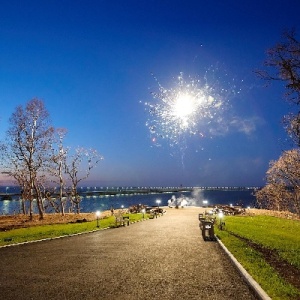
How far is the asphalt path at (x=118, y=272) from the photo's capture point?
25.9ft

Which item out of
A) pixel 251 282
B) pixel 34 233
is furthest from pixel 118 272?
pixel 34 233

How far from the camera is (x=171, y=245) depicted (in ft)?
53.3

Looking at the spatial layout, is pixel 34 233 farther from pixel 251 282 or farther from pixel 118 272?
pixel 251 282

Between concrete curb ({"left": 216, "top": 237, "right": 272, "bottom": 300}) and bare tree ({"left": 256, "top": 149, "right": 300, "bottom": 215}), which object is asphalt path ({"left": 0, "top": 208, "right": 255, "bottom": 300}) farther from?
bare tree ({"left": 256, "top": 149, "right": 300, "bottom": 215})

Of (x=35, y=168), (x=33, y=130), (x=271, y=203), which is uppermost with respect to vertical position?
(x=33, y=130)

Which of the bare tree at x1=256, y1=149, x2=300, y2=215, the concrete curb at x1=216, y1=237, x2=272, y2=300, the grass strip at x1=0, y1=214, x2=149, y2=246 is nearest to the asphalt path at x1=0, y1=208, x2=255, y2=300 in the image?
the concrete curb at x1=216, y1=237, x2=272, y2=300

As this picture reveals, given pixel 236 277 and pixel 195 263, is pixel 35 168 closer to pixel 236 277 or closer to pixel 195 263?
pixel 195 263

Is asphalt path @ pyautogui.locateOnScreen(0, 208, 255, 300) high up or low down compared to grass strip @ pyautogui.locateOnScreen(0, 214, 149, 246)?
up

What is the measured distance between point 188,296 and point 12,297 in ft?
13.6

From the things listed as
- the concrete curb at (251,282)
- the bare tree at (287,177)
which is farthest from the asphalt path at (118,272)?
the bare tree at (287,177)

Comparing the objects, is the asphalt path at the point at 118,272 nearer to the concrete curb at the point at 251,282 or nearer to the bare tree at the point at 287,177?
the concrete curb at the point at 251,282

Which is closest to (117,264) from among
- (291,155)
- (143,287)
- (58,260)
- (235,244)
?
(58,260)

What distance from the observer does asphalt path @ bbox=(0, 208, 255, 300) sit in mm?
7898

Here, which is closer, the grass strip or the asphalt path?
the asphalt path
